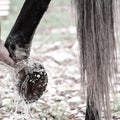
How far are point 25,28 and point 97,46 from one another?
1.49 ft

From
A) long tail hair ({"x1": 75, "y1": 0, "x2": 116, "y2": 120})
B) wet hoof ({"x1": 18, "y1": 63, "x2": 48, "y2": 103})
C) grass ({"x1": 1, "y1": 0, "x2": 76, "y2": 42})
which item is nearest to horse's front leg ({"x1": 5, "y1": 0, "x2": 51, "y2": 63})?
wet hoof ({"x1": 18, "y1": 63, "x2": 48, "y2": 103})

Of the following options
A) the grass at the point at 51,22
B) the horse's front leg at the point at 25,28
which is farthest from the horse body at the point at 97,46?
the grass at the point at 51,22

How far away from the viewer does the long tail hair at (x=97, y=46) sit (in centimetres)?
211

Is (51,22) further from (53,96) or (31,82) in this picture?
(31,82)

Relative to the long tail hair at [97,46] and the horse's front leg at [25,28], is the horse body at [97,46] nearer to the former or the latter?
the long tail hair at [97,46]

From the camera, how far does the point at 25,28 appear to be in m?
2.41

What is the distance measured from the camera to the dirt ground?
282cm

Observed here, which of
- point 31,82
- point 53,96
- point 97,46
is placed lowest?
point 53,96

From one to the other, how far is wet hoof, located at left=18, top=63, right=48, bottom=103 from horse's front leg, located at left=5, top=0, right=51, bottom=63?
0.25ft

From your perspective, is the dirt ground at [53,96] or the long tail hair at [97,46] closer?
the long tail hair at [97,46]

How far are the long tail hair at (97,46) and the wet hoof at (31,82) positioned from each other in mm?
383

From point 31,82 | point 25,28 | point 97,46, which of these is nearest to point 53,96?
point 31,82

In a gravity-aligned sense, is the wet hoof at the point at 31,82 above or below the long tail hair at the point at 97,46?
below

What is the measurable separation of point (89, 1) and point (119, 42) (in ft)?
0.88
